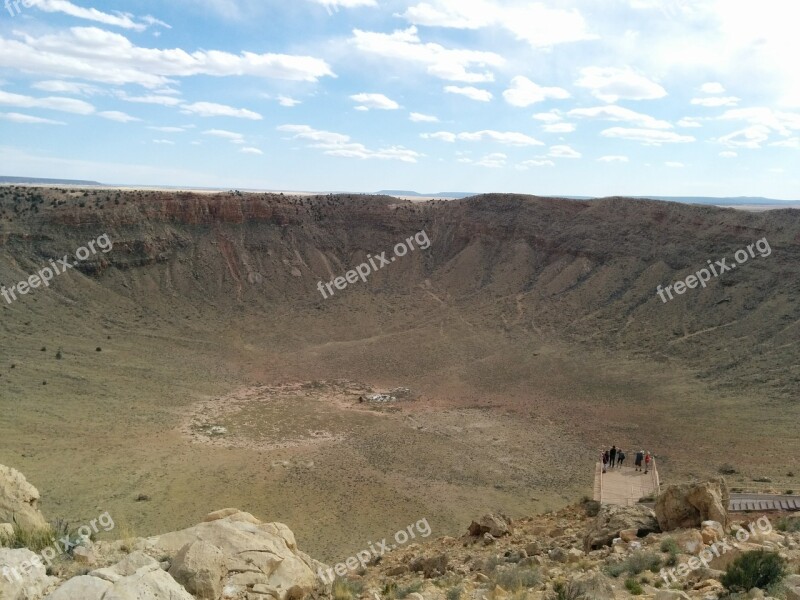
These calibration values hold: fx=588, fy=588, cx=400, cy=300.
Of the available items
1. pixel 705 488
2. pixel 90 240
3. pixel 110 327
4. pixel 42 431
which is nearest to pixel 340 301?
pixel 110 327

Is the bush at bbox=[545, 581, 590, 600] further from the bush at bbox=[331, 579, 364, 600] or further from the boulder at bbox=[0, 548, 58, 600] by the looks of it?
the boulder at bbox=[0, 548, 58, 600]

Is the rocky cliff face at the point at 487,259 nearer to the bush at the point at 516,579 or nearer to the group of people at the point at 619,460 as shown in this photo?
the group of people at the point at 619,460

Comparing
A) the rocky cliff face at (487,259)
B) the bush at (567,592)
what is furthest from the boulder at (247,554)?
the rocky cliff face at (487,259)

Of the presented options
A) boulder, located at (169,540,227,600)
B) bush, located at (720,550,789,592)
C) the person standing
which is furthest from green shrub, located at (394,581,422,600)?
the person standing

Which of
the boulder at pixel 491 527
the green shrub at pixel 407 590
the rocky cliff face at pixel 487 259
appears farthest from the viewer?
the rocky cliff face at pixel 487 259

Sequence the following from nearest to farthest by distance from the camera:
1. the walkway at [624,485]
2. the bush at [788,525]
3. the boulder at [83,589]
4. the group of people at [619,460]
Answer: the boulder at [83,589], the bush at [788,525], the walkway at [624,485], the group of people at [619,460]

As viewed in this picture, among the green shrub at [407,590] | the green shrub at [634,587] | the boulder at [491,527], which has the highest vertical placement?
the green shrub at [634,587]
